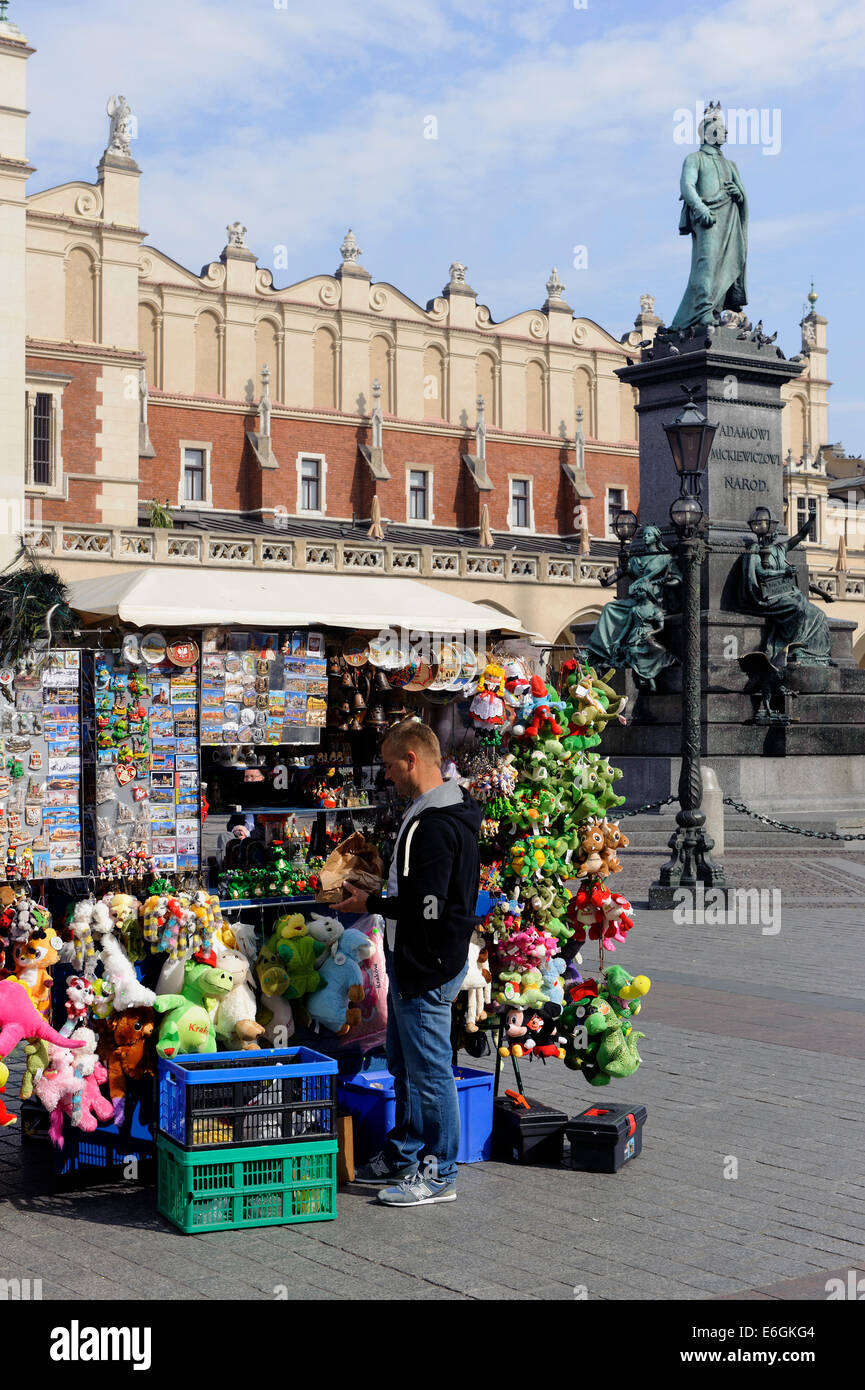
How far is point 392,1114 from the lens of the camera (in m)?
6.69

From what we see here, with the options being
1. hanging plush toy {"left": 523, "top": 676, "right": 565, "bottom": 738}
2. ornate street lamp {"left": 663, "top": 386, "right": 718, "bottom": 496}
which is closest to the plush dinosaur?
hanging plush toy {"left": 523, "top": 676, "right": 565, "bottom": 738}

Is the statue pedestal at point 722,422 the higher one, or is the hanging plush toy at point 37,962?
the statue pedestal at point 722,422

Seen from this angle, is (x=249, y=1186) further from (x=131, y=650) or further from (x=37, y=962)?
(x=131, y=650)

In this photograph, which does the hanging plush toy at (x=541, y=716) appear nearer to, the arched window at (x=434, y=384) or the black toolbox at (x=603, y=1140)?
the black toolbox at (x=603, y=1140)

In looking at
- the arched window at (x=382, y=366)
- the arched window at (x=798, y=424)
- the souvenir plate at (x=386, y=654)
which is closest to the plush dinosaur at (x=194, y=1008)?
the souvenir plate at (x=386, y=654)

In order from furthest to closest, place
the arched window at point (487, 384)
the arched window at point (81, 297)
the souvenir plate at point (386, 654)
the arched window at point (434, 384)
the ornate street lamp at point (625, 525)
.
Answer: the arched window at point (487, 384)
the arched window at point (434, 384)
the arched window at point (81, 297)
the ornate street lamp at point (625, 525)
the souvenir plate at point (386, 654)

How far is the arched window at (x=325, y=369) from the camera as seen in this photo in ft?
171

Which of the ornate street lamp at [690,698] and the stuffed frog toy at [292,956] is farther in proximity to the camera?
the ornate street lamp at [690,698]

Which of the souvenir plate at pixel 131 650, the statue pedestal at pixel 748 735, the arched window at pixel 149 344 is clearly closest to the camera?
the souvenir plate at pixel 131 650

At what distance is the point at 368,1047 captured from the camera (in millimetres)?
7266

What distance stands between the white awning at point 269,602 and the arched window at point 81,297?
3809 cm

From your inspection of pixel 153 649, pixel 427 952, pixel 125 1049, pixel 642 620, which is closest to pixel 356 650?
pixel 153 649

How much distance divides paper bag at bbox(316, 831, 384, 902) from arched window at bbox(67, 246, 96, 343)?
39.3 meters
